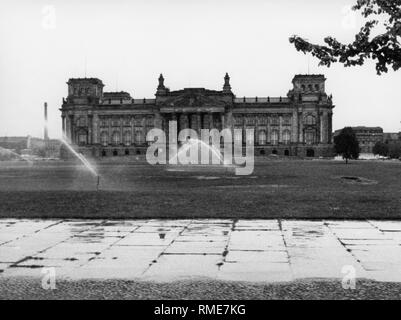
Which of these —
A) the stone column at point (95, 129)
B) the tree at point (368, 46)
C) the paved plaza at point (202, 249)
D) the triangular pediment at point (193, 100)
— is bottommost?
the paved plaza at point (202, 249)

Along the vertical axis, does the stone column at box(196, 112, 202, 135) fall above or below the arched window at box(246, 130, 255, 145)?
above

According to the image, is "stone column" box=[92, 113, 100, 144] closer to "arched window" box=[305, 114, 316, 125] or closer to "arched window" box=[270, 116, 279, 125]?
"arched window" box=[270, 116, 279, 125]

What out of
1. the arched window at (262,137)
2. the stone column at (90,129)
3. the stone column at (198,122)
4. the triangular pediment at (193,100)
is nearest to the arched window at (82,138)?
the stone column at (90,129)

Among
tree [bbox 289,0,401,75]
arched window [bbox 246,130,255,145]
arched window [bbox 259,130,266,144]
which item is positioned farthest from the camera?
arched window [bbox 259,130,266,144]

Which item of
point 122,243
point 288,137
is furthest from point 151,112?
point 122,243

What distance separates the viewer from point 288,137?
123 meters

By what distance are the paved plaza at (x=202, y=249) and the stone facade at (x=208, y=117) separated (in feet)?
358

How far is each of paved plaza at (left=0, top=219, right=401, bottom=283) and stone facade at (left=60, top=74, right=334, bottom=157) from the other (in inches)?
4292

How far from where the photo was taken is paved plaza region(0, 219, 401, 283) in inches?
299

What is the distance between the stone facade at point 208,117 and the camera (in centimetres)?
12081

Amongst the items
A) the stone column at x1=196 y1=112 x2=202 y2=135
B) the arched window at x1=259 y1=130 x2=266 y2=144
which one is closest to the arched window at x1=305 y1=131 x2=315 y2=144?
the arched window at x1=259 y1=130 x2=266 y2=144

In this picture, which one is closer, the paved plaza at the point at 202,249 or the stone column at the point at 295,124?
the paved plaza at the point at 202,249

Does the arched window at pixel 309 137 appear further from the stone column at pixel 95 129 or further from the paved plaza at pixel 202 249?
the paved plaza at pixel 202 249
